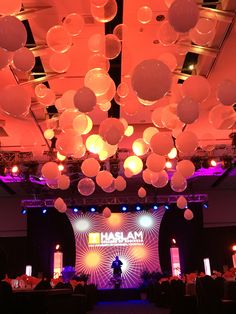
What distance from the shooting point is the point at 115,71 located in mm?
5230

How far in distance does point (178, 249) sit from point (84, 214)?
11.0 feet

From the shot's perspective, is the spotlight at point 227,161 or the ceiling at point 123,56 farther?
the spotlight at point 227,161

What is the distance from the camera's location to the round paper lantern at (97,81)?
3.32 meters

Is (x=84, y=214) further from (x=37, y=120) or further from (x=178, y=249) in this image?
(x=37, y=120)

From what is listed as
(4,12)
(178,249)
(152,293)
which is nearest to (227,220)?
(178,249)

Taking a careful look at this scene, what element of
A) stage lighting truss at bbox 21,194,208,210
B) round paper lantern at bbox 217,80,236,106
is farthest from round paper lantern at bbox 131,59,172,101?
stage lighting truss at bbox 21,194,208,210

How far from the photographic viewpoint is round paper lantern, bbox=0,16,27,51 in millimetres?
2391

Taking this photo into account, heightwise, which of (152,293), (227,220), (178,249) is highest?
(227,220)

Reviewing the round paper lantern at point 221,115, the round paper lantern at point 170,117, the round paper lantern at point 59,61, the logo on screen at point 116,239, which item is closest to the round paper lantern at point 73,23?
the round paper lantern at point 59,61

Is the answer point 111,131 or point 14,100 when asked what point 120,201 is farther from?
point 14,100

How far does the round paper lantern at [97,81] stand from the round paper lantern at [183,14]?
97 cm

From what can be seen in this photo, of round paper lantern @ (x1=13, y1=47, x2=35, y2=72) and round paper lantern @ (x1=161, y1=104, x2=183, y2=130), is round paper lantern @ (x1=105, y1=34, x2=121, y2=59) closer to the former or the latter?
round paper lantern @ (x1=13, y1=47, x2=35, y2=72)

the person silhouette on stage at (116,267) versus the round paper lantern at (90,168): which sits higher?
the round paper lantern at (90,168)

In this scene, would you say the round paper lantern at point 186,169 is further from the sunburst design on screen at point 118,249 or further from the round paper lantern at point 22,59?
the sunburst design on screen at point 118,249
